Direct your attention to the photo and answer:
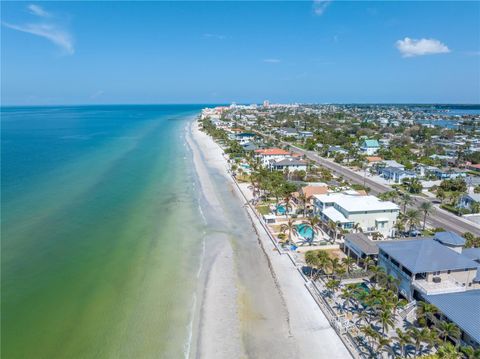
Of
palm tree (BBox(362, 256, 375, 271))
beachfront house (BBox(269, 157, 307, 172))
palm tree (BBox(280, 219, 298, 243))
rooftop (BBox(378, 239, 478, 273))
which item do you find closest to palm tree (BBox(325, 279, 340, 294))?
palm tree (BBox(362, 256, 375, 271))

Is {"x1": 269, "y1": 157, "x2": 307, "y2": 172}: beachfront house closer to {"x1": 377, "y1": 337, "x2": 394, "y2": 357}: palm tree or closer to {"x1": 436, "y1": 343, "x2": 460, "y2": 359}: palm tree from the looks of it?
{"x1": 377, "y1": 337, "x2": 394, "y2": 357}: palm tree

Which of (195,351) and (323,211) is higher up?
(323,211)

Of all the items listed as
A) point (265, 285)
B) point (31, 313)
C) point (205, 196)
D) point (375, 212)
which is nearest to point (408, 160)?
point (375, 212)

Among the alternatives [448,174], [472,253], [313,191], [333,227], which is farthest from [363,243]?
[448,174]

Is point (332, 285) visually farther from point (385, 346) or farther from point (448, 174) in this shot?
point (448, 174)

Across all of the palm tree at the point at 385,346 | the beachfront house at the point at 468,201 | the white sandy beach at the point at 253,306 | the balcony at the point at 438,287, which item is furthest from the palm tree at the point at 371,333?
the beachfront house at the point at 468,201

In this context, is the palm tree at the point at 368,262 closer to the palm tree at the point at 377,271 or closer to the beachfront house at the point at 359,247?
the beachfront house at the point at 359,247

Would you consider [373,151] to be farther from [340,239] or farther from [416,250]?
[416,250]
